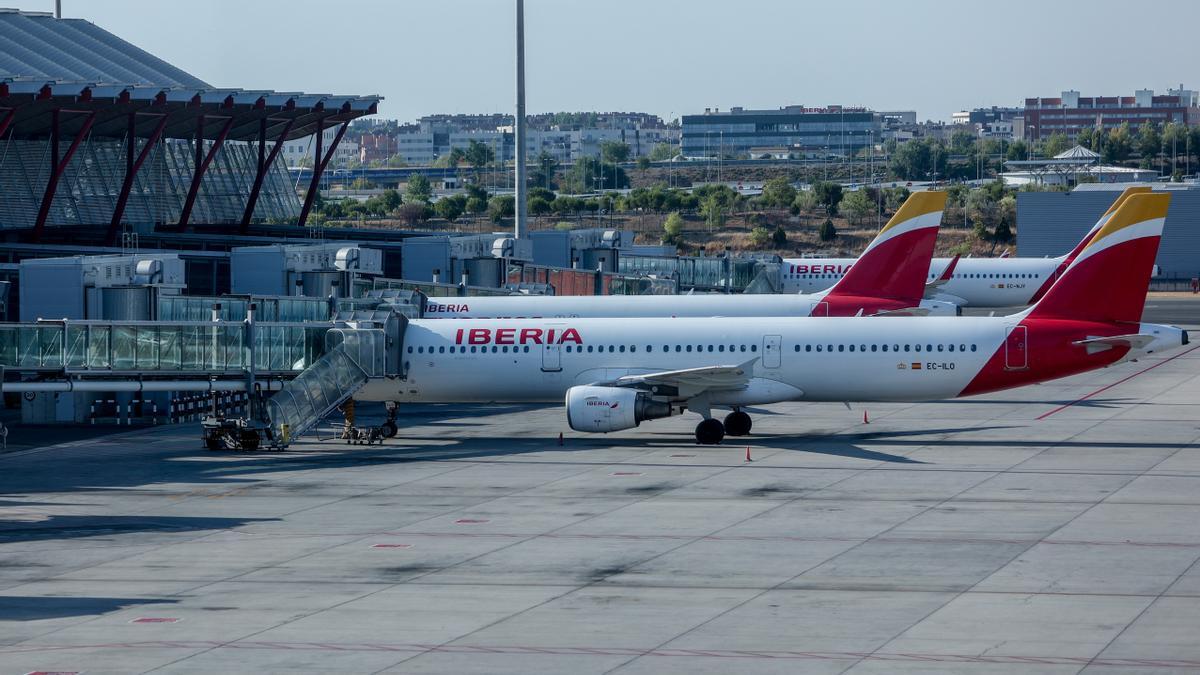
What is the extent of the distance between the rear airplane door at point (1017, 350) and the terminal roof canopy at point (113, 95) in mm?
51713

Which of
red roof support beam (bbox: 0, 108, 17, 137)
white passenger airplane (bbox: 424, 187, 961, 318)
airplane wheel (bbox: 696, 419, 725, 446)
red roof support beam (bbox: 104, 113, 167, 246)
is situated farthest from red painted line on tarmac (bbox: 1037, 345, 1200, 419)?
red roof support beam (bbox: 104, 113, 167, 246)

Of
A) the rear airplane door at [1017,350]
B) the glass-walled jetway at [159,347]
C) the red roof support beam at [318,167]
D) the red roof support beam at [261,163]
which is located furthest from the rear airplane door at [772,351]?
the red roof support beam at [318,167]

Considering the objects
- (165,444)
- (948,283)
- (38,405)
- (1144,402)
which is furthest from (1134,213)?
(948,283)

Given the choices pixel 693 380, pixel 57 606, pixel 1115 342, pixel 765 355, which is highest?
pixel 1115 342

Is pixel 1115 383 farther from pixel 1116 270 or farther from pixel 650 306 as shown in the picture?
pixel 1116 270

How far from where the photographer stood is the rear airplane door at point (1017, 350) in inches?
1786

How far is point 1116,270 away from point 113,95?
5630cm

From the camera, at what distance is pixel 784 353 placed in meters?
47.3

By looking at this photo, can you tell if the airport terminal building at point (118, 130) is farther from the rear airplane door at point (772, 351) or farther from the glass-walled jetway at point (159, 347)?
the rear airplane door at point (772, 351)

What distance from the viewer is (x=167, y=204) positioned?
10900cm

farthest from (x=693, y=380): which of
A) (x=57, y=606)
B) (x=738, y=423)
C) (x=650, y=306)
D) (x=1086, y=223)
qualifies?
(x=1086, y=223)

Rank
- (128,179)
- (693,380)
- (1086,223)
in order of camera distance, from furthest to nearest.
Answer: (1086,223)
(128,179)
(693,380)

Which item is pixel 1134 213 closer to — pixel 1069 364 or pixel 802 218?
pixel 1069 364

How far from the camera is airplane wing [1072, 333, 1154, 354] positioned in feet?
146
